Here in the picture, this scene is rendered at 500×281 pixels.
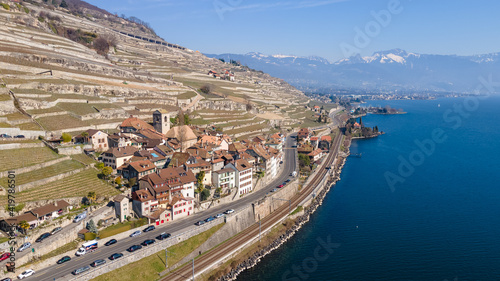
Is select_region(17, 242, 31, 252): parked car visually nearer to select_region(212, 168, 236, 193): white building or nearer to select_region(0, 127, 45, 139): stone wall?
select_region(0, 127, 45, 139): stone wall

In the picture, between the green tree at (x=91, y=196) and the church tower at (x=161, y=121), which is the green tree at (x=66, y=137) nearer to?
the green tree at (x=91, y=196)

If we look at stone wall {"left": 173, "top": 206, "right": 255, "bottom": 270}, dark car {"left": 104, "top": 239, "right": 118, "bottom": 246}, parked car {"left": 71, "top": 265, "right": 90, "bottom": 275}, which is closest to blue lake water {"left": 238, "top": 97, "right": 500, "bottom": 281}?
stone wall {"left": 173, "top": 206, "right": 255, "bottom": 270}

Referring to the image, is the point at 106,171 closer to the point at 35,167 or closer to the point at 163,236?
the point at 35,167

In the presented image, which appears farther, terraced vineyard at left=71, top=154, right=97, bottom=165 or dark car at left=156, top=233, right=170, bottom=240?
terraced vineyard at left=71, top=154, right=97, bottom=165

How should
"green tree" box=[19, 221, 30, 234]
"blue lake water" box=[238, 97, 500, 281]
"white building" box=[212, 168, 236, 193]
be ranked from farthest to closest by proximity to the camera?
"white building" box=[212, 168, 236, 193] < "blue lake water" box=[238, 97, 500, 281] < "green tree" box=[19, 221, 30, 234]

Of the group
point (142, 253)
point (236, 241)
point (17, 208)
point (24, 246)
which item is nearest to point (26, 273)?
point (24, 246)

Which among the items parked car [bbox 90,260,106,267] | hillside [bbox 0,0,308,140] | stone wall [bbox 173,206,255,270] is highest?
hillside [bbox 0,0,308,140]
